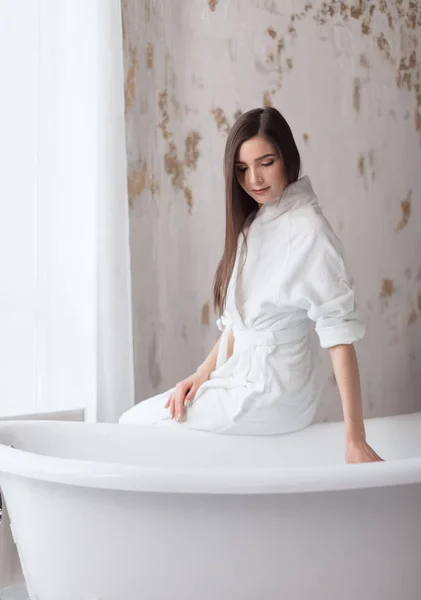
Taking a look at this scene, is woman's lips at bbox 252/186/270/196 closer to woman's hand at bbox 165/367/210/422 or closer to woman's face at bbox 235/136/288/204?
woman's face at bbox 235/136/288/204

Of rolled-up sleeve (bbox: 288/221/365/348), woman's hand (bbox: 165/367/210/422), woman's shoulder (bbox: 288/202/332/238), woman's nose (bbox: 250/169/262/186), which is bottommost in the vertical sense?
woman's hand (bbox: 165/367/210/422)

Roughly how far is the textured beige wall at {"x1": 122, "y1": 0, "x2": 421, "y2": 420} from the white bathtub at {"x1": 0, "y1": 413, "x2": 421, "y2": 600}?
1161 mm

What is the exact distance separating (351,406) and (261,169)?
636 millimetres

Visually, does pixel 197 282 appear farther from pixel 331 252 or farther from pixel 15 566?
pixel 15 566

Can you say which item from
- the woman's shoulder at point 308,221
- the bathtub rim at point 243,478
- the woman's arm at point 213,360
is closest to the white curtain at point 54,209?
the woman's arm at point 213,360

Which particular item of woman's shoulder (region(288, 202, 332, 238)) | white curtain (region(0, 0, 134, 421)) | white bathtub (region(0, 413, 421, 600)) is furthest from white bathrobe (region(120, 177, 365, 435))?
white bathtub (region(0, 413, 421, 600))

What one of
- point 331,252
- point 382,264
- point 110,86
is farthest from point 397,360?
point 110,86

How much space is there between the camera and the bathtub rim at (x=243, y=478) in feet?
3.60

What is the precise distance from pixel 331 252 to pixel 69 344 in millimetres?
1092

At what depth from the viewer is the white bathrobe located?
1.69m

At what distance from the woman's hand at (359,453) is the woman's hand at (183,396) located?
1.66 feet

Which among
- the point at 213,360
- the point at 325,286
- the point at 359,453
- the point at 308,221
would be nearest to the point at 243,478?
the point at 359,453

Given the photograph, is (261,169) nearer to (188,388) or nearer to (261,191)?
(261,191)

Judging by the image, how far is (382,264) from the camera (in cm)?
272
